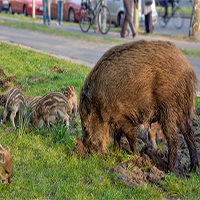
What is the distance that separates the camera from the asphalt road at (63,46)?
10656 mm

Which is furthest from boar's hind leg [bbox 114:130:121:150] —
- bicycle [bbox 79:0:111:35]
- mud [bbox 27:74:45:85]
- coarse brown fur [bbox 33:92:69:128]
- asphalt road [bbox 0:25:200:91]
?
bicycle [bbox 79:0:111:35]

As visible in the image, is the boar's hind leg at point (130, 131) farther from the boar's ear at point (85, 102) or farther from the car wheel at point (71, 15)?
the car wheel at point (71, 15)

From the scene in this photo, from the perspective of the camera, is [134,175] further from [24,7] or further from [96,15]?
[24,7]

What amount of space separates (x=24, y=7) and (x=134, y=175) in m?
25.1

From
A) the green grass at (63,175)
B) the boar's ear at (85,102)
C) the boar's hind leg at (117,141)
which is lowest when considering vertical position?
the green grass at (63,175)

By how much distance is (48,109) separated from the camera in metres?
5.73

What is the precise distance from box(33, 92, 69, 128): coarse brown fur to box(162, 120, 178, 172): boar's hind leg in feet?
6.18

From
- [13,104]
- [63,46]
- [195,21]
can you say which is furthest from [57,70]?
[195,21]

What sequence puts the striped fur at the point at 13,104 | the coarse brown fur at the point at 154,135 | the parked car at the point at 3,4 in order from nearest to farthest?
the coarse brown fur at the point at 154,135, the striped fur at the point at 13,104, the parked car at the point at 3,4

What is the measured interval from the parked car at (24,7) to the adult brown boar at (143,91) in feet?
77.2

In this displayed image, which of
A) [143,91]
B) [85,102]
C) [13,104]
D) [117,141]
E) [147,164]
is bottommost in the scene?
[147,164]

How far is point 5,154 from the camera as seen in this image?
3.85m

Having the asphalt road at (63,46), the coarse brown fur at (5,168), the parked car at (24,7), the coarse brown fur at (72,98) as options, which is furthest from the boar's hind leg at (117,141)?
the parked car at (24,7)

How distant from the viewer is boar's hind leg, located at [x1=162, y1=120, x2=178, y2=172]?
14.1ft
